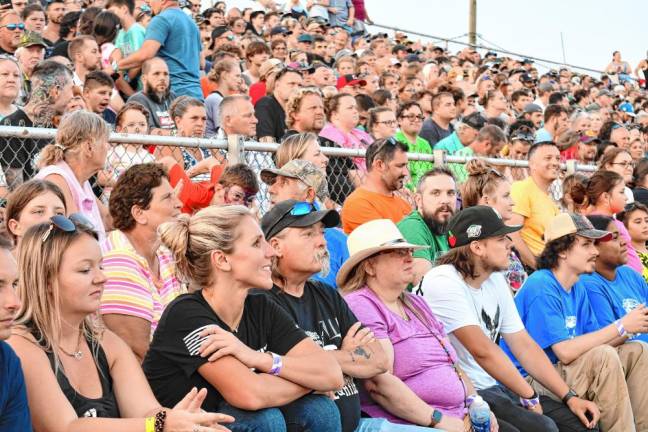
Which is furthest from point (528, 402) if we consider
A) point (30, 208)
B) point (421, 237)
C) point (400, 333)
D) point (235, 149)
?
point (30, 208)

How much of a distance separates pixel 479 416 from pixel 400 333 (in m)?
0.60

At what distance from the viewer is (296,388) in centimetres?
406

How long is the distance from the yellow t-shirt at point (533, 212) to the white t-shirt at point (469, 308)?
8.86ft

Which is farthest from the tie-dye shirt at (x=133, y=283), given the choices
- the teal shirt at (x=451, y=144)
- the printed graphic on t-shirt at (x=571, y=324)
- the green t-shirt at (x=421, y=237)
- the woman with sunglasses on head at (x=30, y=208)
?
the teal shirt at (x=451, y=144)

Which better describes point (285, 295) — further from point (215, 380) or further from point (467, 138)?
point (467, 138)

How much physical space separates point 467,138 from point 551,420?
5.52 metres

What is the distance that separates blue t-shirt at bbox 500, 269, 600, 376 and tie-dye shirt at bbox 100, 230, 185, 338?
101 inches

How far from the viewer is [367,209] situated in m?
6.95

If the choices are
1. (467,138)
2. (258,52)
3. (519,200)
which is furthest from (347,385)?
(258,52)

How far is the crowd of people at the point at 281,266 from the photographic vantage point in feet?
12.3

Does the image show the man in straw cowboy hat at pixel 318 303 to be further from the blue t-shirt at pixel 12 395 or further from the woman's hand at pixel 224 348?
the blue t-shirt at pixel 12 395

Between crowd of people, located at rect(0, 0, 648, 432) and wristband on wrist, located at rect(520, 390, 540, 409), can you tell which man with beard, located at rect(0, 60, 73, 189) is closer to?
crowd of people, located at rect(0, 0, 648, 432)

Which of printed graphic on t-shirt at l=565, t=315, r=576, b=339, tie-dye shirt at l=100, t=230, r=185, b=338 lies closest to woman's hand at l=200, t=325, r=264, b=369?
tie-dye shirt at l=100, t=230, r=185, b=338

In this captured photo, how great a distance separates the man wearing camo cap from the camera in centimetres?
603
